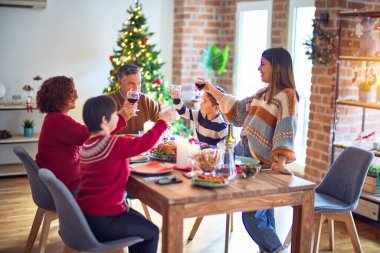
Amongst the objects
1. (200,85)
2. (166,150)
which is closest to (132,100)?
(166,150)

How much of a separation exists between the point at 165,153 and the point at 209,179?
1.95 ft

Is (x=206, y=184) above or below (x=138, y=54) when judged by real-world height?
below

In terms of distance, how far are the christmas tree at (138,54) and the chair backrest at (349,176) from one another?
8.69 feet

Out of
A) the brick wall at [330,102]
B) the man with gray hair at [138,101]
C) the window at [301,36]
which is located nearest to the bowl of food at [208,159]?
the man with gray hair at [138,101]

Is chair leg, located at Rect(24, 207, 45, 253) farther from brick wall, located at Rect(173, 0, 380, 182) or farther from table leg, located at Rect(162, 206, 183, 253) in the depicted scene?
brick wall, located at Rect(173, 0, 380, 182)

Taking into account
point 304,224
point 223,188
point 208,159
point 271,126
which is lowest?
point 304,224

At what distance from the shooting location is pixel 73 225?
244 cm

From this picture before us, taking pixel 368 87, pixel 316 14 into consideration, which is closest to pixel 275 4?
pixel 316 14

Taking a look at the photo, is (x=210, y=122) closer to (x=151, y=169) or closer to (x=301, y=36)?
(x=151, y=169)

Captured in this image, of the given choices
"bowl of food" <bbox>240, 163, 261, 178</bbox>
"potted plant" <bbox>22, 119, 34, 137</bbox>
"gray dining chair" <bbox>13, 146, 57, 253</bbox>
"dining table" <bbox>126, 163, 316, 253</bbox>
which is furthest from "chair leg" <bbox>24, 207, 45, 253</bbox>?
"potted plant" <bbox>22, 119, 34, 137</bbox>

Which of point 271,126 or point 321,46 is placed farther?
point 321,46

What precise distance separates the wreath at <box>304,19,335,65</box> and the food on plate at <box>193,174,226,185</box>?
8.28 feet

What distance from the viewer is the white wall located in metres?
5.66

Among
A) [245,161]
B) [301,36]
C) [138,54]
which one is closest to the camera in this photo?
[245,161]
